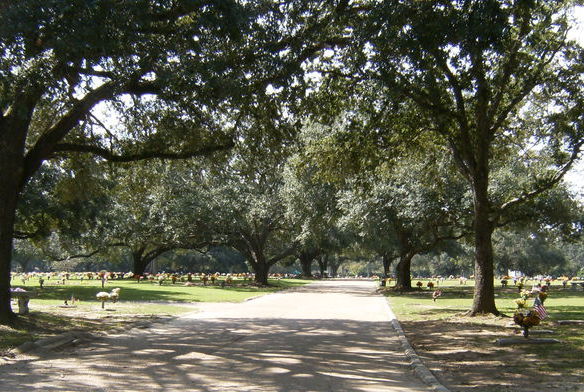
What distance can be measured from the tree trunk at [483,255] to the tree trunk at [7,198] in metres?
12.2

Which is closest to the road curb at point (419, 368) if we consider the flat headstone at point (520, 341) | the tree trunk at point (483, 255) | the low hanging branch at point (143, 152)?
the flat headstone at point (520, 341)

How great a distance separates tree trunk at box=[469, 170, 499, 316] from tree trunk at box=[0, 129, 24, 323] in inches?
480

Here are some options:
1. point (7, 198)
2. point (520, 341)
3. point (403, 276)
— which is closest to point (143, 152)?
point (7, 198)

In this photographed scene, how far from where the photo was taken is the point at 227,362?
29.3ft

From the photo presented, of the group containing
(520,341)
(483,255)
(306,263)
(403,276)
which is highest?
(306,263)

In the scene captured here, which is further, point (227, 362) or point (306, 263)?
point (306, 263)

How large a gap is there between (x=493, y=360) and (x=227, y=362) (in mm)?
4495

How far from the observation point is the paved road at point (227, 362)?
724 centimetres

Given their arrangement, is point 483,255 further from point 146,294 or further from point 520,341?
point 146,294

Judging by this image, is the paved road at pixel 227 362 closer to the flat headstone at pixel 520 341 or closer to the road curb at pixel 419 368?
the road curb at pixel 419 368

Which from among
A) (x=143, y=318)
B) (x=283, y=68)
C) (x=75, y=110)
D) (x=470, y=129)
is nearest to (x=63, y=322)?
(x=143, y=318)

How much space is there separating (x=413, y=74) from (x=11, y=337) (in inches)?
395

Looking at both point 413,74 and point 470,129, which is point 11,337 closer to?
point 413,74

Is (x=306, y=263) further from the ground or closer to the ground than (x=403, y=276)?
further from the ground
